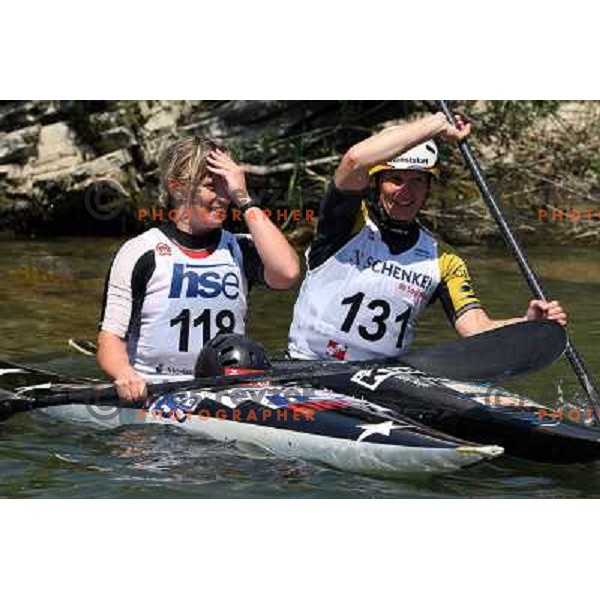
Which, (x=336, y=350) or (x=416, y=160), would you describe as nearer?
(x=416, y=160)

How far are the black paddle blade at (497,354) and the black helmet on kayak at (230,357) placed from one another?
0.78 meters

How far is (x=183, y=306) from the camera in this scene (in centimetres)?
717

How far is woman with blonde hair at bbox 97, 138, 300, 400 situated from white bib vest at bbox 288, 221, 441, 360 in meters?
0.36

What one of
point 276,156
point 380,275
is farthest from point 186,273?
point 276,156

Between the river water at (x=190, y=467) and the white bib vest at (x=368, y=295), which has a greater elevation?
the white bib vest at (x=368, y=295)

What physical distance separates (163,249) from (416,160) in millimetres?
1407

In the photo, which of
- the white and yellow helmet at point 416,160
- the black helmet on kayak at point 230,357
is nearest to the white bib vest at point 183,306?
the black helmet on kayak at point 230,357

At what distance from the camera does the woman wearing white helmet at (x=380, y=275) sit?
23.4 ft

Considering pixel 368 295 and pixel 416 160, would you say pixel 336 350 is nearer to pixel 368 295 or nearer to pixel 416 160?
pixel 368 295

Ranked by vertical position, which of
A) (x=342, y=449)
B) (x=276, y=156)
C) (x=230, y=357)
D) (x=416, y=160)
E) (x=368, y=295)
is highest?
(x=276, y=156)

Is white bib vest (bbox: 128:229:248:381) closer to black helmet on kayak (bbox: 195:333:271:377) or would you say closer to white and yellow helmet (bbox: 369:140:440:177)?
black helmet on kayak (bbox: 195:333:271:377)

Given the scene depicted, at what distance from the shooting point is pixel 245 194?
6867mm

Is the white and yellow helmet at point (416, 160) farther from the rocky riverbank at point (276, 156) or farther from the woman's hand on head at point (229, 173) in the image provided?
the rocky riverbank at point (276, 156)

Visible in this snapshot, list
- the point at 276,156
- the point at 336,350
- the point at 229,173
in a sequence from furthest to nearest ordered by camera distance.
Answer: the point at 276,156, the point at 336,350, the point at 229,173
